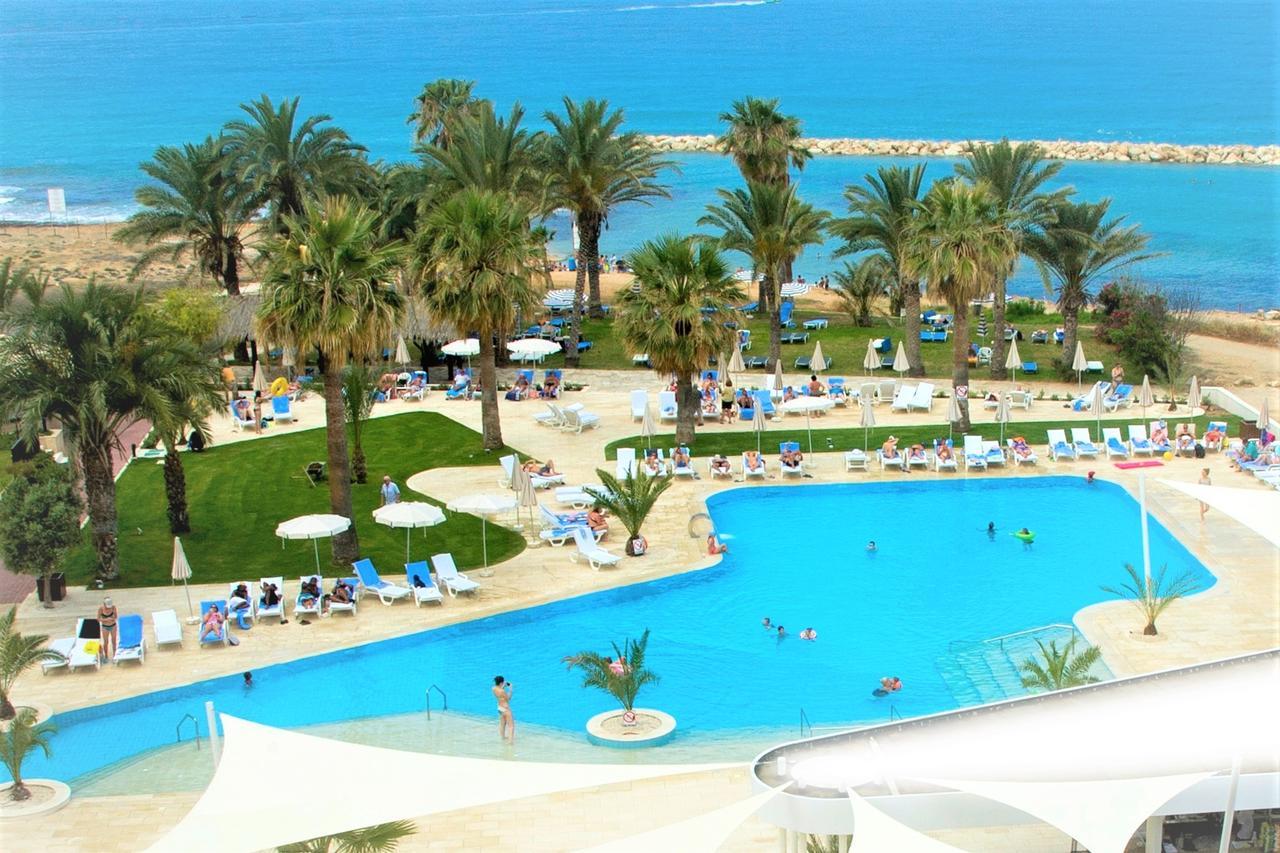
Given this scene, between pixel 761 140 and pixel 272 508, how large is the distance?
21.6 m

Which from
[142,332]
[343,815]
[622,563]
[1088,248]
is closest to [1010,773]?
[343,815]

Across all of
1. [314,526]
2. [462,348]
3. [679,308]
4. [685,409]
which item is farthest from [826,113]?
[314,526]

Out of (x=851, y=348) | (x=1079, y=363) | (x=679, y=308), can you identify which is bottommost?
(x=1079, y=363)

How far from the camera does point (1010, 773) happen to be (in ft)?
41.6

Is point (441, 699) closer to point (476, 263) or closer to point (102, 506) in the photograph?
point (102, 506)

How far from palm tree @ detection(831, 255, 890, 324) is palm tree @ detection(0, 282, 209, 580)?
21.5 meters

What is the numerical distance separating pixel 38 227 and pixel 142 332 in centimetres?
6204

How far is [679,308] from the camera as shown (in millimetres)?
29141

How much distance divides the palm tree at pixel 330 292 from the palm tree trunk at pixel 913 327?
16.5 meters

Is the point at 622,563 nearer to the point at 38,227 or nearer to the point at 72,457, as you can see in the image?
the point at 72,457

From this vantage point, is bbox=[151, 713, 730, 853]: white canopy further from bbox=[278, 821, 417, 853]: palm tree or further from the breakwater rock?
the breakwater rock

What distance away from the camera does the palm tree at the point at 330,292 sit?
2225cm

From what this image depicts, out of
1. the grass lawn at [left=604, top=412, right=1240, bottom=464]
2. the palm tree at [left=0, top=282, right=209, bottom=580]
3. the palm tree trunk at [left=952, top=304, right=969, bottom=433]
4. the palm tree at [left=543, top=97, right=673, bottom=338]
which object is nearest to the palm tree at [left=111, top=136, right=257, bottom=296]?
the palm tree at [left=543, top=97, right=673, bottom=338]

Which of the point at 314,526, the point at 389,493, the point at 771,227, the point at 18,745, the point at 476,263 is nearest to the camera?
the point at 18,745
